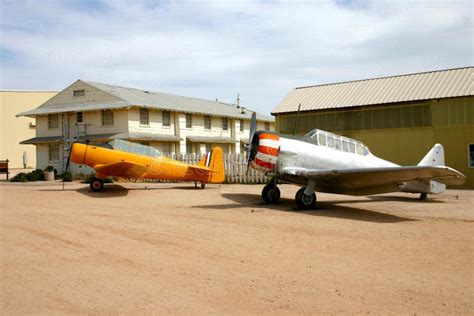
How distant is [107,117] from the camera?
107ft

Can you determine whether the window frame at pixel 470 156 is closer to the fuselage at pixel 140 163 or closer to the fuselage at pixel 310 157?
the fuselage at pixel 310 157

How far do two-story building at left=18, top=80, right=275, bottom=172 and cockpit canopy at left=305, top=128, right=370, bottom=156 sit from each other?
18.3 meters

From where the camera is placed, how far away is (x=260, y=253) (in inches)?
300

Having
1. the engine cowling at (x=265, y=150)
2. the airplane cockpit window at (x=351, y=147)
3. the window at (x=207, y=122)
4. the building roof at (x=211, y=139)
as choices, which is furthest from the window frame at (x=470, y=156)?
the window at (x=207, y=122)

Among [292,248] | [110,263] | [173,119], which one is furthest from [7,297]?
[173,119]

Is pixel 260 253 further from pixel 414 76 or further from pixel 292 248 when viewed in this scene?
pixel 414 76

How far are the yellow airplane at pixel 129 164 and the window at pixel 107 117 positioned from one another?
1337cm

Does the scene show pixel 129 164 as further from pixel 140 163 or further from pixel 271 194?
pixel 271 194

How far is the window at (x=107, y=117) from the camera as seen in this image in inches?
1280

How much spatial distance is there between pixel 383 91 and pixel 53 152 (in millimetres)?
24525

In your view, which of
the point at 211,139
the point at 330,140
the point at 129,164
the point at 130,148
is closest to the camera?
the point at 330,140

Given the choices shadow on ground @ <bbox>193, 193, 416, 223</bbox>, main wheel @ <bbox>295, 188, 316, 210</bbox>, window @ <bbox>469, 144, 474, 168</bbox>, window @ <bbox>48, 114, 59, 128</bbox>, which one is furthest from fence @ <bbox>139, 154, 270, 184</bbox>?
window @ <bbox>48, 114, 59, 128</bbox>

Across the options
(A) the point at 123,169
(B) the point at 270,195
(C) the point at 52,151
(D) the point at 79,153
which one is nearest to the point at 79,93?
(C) the point at 52,151

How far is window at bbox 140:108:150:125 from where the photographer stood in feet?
108
